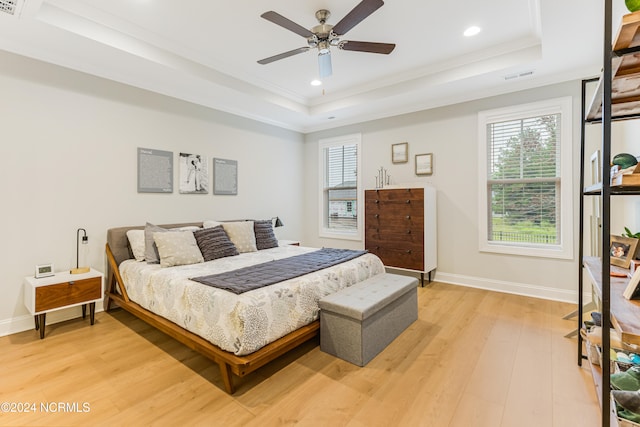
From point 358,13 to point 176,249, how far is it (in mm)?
2769

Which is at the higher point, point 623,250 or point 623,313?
point 623,250

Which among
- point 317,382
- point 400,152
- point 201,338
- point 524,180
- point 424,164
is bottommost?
point 317,382

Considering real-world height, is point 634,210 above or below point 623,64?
below

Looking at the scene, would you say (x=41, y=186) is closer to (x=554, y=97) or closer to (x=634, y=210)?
(x=634, y=210)

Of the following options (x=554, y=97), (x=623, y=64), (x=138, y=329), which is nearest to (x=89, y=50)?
(x=138, y=329)

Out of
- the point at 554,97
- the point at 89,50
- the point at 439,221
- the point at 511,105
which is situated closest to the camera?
the point at 89,50

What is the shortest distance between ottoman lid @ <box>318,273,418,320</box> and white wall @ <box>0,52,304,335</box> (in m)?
2.67

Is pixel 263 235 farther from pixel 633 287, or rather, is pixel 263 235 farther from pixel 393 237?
pixel 633 287

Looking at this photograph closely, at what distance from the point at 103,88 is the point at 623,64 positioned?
4396mm

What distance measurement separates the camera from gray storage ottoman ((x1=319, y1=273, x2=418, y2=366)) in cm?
232

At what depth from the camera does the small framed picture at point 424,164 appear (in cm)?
464

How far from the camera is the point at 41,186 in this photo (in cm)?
304

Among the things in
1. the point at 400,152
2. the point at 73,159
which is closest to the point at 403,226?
the point at 400,152

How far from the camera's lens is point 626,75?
1344 mm
